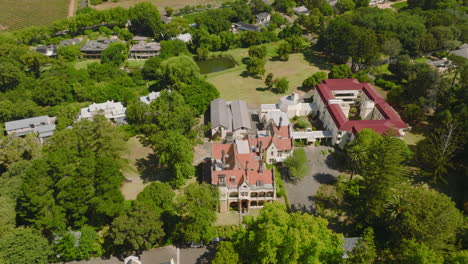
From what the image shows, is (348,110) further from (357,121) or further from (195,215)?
(195,215)

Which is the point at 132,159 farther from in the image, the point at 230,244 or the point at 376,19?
the point at 376,19

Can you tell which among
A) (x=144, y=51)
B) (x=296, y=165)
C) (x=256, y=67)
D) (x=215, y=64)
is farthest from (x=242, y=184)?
(x=144, y=51)

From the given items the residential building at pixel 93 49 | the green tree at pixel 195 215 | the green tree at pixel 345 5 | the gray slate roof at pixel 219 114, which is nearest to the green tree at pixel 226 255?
the green tree at pixel 195 215

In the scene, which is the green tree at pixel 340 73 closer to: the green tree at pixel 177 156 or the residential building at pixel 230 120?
the residential building at pixel 230 120

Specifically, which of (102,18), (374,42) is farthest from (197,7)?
(374,42)

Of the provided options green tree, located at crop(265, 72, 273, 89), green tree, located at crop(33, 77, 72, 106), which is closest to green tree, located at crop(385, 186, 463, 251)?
green tree, located at crop(265, 72, 273, 89)

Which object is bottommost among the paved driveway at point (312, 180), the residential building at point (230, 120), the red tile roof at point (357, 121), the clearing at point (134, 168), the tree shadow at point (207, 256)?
the tree shadow at point (207, 256)
